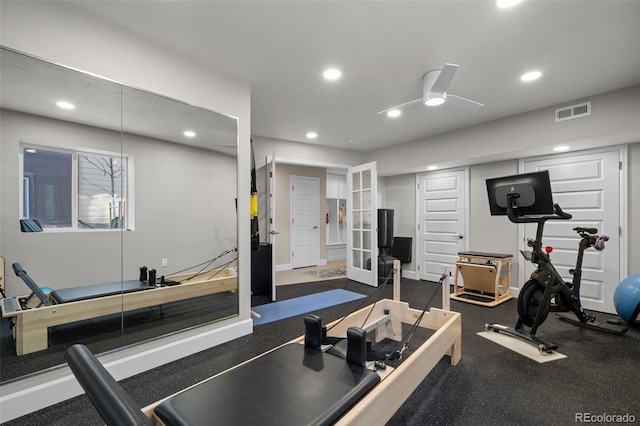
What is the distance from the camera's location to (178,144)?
8.24 feet

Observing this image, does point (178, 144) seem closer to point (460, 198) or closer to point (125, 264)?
point (125, 264)

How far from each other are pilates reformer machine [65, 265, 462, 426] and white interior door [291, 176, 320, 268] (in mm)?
5102

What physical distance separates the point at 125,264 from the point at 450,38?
10.2ft

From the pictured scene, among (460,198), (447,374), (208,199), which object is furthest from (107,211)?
(460,198)

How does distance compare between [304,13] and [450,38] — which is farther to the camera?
[450,38]

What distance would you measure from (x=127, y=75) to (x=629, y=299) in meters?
5.07

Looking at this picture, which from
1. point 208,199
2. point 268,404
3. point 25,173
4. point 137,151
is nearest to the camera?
point 268,404

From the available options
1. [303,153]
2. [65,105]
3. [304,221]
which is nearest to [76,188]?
[65,105]

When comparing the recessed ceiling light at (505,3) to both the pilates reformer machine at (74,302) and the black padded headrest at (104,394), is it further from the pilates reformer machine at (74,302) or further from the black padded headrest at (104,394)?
the pilates reformer machine at (74,302)

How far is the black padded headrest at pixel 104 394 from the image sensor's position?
60cm

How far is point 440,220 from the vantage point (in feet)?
16.9

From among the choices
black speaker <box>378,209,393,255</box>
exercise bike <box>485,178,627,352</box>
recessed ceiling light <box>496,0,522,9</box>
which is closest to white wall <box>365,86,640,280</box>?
black speaker <box>378,209,393,255</box>

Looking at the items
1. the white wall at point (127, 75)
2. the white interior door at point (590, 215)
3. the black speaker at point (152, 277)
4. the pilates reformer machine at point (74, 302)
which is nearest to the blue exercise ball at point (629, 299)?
the white interior door at point (590, 215)

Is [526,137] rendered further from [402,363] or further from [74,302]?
[74,302]
